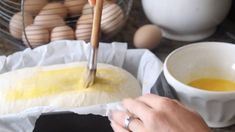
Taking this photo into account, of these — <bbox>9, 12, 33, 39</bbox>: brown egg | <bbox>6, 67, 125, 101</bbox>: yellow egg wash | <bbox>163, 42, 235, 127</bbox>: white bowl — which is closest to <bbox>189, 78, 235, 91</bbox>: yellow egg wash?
<bbox>163, 42, 235, 127</bbox>: white bowl

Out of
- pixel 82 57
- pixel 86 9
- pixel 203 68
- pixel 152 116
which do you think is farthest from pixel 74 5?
pixel 152 116

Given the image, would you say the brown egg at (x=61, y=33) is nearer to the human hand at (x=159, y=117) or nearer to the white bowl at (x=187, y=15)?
the white bowl at (x=187, y=15)

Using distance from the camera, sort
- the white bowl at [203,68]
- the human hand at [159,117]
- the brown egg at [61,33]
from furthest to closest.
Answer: the brown egg at [61,33]
the white bowl at [203,68]
the human hand at [159,117]

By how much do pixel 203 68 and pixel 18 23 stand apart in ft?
1.19

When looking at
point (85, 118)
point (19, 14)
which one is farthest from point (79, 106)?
point (19, 14)

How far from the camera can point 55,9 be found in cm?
85

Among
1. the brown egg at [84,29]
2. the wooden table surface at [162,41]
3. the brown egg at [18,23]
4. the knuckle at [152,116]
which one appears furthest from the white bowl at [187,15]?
the knuckle at [152,116]

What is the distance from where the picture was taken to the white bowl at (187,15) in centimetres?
82

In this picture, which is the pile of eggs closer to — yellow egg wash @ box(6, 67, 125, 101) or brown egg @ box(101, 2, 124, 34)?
brown egg @ box(101, 2, 124, 34)

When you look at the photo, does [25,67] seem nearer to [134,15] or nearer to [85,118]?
[85,118]

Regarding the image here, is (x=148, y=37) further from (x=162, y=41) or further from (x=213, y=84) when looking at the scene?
(x=213, y=84)

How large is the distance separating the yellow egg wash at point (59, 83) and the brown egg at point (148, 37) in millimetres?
124

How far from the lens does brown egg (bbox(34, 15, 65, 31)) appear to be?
0.83 m

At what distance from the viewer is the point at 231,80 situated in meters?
0.72
